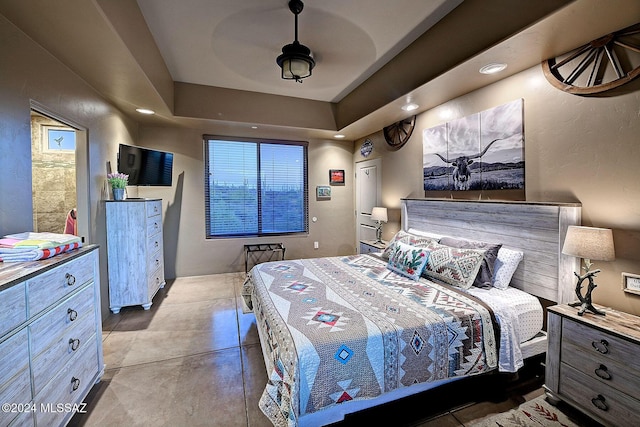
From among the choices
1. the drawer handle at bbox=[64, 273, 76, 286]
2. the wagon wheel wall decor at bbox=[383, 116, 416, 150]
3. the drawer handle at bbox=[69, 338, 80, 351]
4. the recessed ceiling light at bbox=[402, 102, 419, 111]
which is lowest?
the drawer handle at bbox=[69, 338, 80, 351]

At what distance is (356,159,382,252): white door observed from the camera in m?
4.70

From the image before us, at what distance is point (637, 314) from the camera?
1784 mm

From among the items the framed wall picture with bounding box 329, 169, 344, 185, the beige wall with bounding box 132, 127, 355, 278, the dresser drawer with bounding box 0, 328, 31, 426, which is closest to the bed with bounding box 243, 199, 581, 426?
the dresser drawer with bounding box 0, 328, 31, 426

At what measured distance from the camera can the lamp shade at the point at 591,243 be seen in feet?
5.64

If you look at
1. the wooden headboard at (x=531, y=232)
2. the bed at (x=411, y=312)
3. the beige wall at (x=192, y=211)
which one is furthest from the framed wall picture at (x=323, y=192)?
the wooden headboard at (x=531, y=232)

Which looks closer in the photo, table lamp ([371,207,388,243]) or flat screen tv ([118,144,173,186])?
flat screen tv ([118,144,173,186])

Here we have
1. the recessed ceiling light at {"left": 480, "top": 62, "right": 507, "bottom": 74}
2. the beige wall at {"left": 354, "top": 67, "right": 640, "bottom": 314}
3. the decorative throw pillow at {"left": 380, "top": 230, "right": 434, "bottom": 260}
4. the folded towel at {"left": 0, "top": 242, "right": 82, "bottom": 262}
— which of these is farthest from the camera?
the decorative throw pillow at {"left": 380, "top": 230, "right": 434, "bottom": 260}

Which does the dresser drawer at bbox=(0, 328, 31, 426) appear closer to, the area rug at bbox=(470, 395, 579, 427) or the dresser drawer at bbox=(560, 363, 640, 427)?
the area rug at bbox=(470, 395, 579, 427)

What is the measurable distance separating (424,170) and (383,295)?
2.05 meters

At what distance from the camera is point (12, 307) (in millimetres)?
1210

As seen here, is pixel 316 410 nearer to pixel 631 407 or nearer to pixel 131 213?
pixel 631 407

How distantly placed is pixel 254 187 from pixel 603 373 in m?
4.87

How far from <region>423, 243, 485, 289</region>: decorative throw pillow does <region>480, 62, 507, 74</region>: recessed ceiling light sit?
5.38 feet

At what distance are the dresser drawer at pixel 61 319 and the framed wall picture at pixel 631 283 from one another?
11.8 feet
